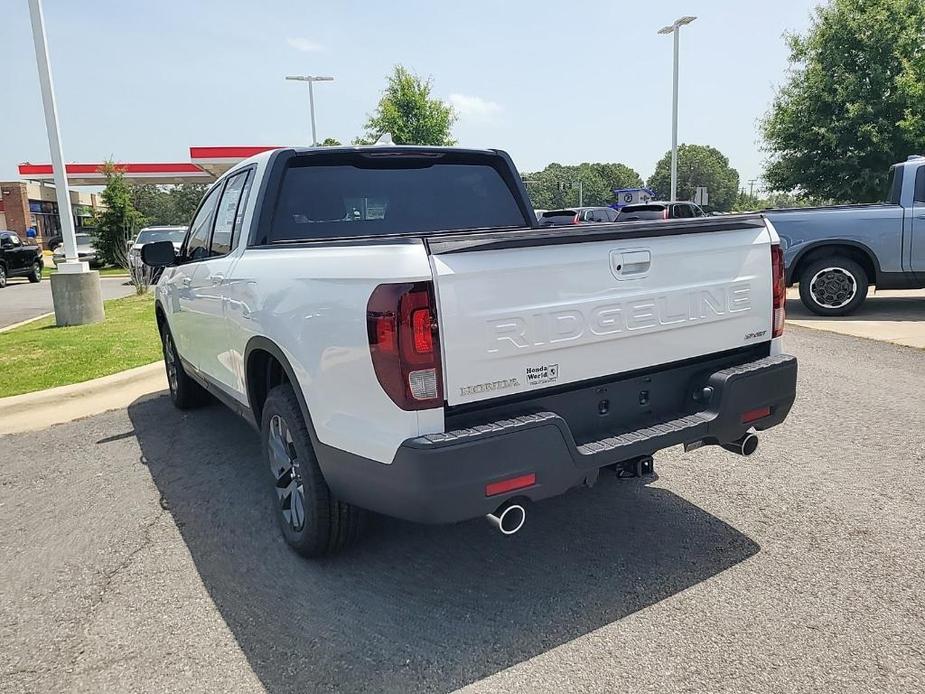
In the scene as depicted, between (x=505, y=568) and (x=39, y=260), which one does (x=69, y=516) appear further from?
(x=39, y=260)

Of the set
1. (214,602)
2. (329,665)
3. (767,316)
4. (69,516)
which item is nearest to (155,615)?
(214,602)

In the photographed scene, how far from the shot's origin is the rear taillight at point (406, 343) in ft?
8.29

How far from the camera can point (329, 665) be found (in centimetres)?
262

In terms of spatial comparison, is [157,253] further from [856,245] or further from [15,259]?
[15,259]

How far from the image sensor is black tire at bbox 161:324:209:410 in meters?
6.09

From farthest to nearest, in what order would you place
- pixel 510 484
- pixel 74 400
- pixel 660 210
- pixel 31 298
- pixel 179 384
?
pixel 31 298
pixel 660 210
pixel 74 400
pixel 179 384
pixel 510 484

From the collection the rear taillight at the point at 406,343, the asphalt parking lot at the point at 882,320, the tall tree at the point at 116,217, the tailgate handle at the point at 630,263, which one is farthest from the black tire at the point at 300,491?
the tall tree at the point at 116,217

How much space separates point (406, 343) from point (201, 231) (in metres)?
3.32

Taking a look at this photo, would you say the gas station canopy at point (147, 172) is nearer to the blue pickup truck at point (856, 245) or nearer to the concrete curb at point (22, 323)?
the concrete curb at point (22, 323)

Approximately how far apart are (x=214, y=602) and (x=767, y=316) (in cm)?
293

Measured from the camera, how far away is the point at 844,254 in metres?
10.1

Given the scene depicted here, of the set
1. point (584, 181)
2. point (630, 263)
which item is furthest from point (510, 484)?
point (584, 181)

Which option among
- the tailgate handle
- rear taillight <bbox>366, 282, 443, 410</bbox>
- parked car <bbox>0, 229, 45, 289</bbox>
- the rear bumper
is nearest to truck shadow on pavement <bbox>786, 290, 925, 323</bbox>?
the tailgate handle

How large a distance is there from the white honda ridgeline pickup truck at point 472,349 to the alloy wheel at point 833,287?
7.55 m
